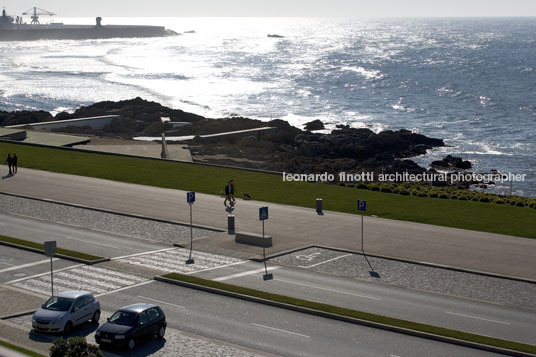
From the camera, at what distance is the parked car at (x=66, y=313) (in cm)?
2228

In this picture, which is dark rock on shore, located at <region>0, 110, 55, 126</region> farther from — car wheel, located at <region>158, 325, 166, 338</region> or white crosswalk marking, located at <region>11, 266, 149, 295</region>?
car wheel, located at <region>158, 325, 166, 338</region>

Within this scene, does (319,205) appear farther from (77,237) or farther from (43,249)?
(43,249)

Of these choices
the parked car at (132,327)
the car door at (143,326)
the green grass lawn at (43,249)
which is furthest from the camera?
the green grass lawn at (43,249)

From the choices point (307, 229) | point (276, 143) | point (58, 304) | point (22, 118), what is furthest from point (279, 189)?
point (22, 118)

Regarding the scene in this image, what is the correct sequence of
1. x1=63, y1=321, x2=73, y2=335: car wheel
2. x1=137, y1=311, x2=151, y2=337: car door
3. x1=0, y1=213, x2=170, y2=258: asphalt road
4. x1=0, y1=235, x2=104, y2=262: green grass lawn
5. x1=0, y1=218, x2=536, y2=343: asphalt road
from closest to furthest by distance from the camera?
x1=137, y1=311, x2=151, y2=337: car door, x1=63, y1=321, x2=73, y2=335: car wheel, x1=0, y1=218, x2=536, y2=343: asphalt road, x1=0, y1=235, x2=104, y2=262: green grass lawn, x1=0, y1=213, x2=170, y2=258: asphalt road

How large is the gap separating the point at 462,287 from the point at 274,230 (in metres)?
10.5

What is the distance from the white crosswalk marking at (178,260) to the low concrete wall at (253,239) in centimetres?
201

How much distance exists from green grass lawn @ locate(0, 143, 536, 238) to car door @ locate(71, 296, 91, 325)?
1918 cm

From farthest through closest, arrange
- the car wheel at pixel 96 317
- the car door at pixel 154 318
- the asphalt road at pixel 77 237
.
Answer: the asphalt road at pixel 77 237, the car wheel at pixel 96 317, the car door at pixel 154 318

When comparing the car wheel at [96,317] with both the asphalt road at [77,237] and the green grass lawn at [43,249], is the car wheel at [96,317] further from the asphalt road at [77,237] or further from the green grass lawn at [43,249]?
the asphalt road at [77,237]

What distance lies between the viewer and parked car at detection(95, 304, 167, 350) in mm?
21156

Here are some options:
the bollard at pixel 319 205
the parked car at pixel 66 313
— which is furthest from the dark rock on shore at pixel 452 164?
the parked car at pixel 66 313

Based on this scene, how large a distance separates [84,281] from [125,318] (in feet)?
22.8

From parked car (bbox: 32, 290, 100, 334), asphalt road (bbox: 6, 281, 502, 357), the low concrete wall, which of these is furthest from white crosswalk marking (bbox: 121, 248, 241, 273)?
parked car (bbox: 32, 290, 100, 334)
